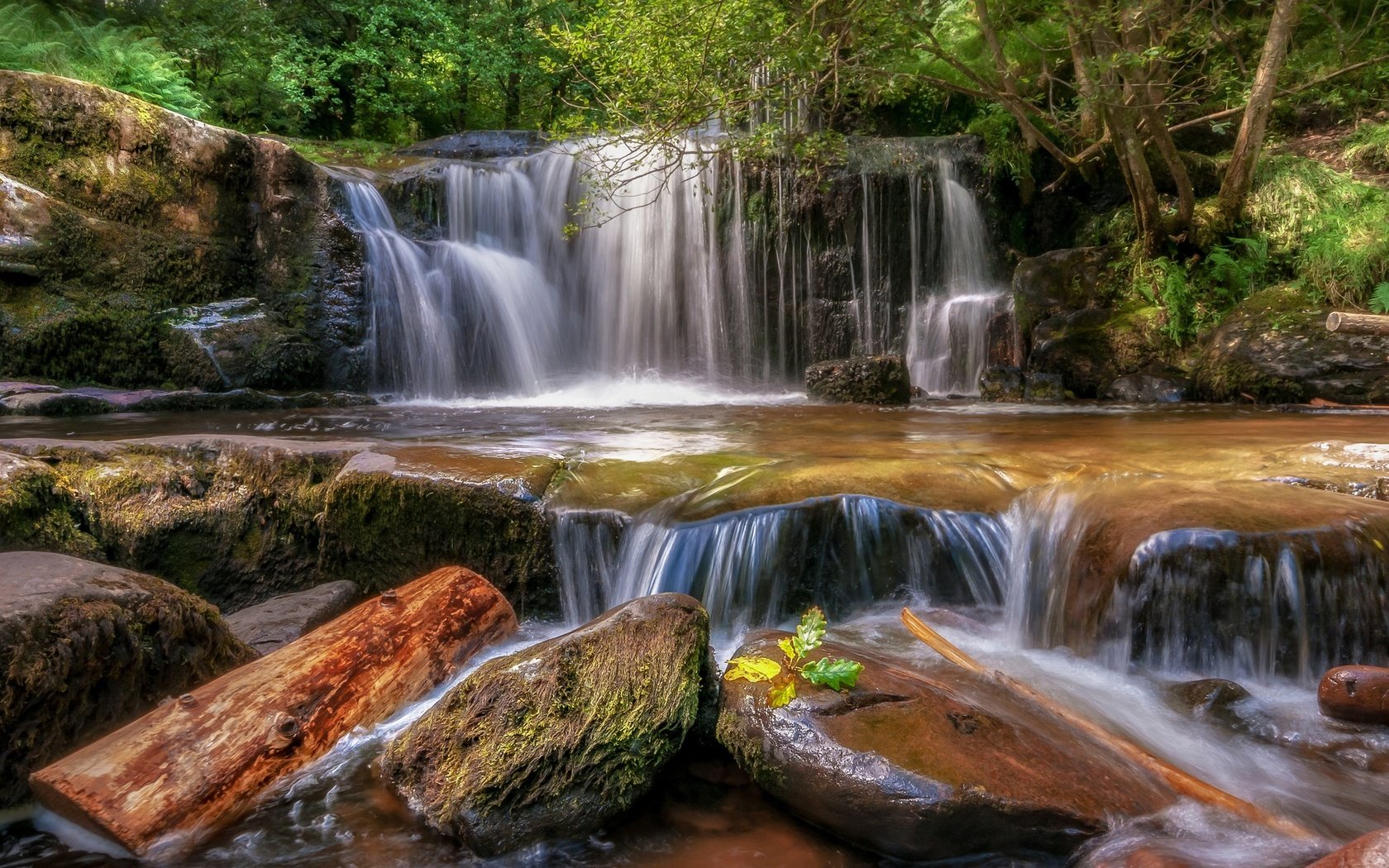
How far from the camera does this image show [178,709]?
2725 millimetres

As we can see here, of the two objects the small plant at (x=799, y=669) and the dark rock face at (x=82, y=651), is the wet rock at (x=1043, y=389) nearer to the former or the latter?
the small plant at (x=799, y=669)

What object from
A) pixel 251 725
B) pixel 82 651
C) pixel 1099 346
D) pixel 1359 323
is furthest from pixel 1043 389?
pixel 82 651

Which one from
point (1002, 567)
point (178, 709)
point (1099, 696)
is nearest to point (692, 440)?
point (1002, 567)

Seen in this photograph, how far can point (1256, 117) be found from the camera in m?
8.73

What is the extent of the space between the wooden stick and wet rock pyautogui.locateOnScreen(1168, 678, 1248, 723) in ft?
2.08

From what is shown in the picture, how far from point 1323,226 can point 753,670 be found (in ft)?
33.7

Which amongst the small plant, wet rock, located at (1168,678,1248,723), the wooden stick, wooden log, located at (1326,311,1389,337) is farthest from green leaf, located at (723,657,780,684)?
wooden log, located at (1326,311,1389,337)

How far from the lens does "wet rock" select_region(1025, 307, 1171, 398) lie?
32.1 ft

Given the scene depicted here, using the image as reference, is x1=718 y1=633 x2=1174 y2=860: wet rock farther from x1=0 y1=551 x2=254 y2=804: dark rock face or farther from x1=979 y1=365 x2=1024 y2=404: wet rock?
x1=979 y1=365 x2=1024 y2=404: wet rock

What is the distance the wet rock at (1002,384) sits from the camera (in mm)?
9672

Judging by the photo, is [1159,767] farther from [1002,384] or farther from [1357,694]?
Answer: [1002,384]

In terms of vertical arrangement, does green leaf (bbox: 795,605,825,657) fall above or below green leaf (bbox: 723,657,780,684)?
above

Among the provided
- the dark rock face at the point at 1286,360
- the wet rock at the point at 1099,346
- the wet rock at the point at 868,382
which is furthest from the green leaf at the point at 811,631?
the wet rock at the point at 1099,346

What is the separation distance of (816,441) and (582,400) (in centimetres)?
530
